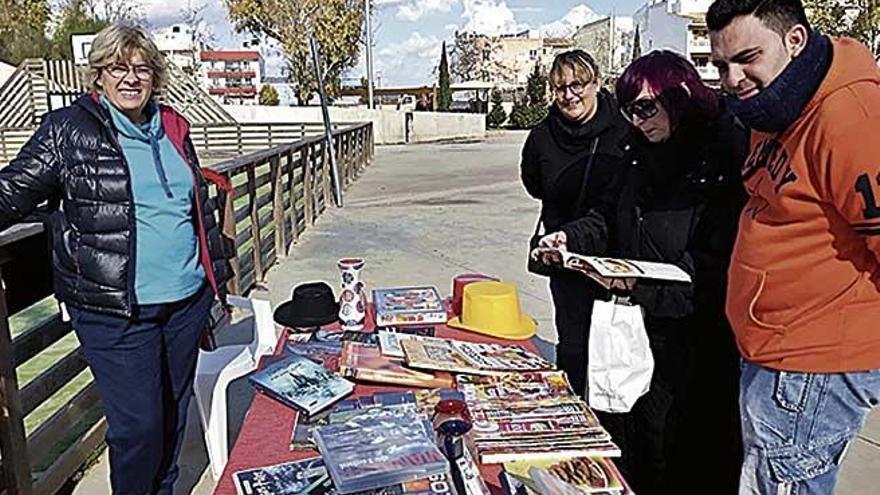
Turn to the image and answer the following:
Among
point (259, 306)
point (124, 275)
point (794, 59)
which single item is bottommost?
point (259, 306)

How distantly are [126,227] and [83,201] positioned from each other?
13 centimetres

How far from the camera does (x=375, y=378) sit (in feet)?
6.59

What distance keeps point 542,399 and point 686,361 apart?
1.76 ft

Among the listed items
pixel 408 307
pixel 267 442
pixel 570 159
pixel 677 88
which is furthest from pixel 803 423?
pixel 570 159

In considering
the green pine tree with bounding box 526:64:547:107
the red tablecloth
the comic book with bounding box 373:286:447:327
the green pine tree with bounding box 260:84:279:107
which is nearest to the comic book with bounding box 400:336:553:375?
the red tablecloth

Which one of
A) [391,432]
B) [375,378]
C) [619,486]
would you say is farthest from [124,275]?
[619,486]

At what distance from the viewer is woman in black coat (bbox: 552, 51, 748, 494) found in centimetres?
205

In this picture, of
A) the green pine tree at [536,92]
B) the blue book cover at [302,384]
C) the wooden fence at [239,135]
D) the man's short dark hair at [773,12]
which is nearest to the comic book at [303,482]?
the blue book cover at [302,384]

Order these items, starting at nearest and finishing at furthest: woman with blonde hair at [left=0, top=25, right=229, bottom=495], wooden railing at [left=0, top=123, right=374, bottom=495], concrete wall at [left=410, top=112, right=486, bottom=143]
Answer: woman with blonde hair at [left=0, top=25, right=229, bottom=495] < wooden railing at [left=0, top=123, right=374, bottom=495] < concrete wall at [left=410, top=112, right=486, bottom=143]

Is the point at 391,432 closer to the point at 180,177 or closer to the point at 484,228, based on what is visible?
the point at 180,177

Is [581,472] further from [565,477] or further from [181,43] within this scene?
[181,43]

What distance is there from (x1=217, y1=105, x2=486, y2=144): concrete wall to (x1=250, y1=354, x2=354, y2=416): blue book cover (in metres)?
24.9

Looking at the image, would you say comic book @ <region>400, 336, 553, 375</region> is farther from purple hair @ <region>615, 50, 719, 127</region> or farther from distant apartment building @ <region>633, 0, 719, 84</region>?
distant apartment building @ <region>633, 0, 719, 84</region>

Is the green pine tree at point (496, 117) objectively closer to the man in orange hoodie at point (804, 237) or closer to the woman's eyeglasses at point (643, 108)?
the woman's eyeglasses at point (643, 108)
